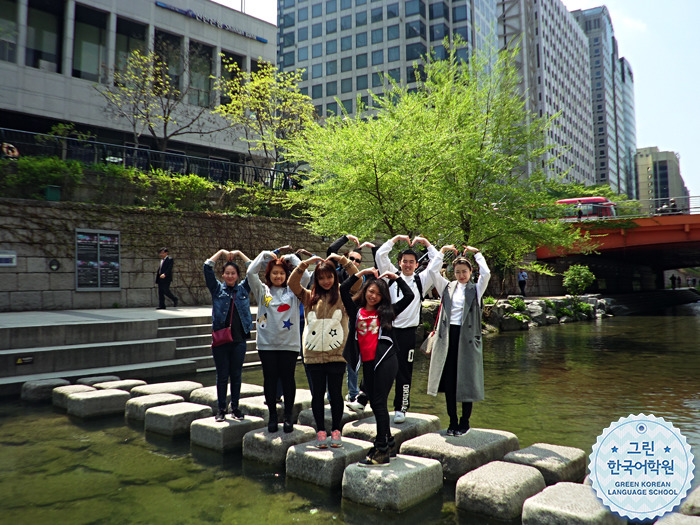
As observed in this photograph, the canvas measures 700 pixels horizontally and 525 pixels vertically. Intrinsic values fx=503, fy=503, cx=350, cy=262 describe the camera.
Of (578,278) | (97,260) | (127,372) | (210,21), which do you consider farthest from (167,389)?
(210,21)

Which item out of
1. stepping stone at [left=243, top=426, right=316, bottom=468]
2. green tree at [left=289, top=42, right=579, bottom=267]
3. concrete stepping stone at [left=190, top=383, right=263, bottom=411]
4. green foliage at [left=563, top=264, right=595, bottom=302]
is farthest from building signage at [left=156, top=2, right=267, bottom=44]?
stepping stone at [left=243, top=426, right=316, bottom=468]

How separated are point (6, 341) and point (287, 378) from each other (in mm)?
6369

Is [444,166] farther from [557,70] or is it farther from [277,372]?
[557,70]

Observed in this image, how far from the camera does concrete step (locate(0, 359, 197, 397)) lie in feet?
26.1

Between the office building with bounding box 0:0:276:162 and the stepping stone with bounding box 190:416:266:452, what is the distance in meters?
24.2

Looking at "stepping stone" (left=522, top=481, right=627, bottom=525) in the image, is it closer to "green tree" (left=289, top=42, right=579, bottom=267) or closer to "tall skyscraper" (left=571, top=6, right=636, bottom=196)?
"green tree" (left=289, top=42, right=579, bottom=267)

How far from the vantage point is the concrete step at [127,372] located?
26.1 feet

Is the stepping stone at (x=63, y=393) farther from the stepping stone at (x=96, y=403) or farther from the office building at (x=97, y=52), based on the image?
the office building at (x=97, y=52)

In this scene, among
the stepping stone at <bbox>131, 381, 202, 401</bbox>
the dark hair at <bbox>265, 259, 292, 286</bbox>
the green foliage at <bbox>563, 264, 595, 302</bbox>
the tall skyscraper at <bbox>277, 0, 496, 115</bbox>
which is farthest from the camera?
the tall skyscraper at <bbox>277, 0, 496, 115</bbox>

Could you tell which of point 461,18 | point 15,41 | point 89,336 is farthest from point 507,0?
point 89,336

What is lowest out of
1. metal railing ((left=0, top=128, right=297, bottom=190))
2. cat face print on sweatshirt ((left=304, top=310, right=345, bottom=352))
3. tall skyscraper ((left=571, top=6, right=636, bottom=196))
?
cat face print on sweatshirt ((left=304, top=310, right=345, bottom=352))

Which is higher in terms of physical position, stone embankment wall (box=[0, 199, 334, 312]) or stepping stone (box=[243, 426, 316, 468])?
stone embankment wall (box=[0, 199, 334, 312])

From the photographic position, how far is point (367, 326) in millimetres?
4680

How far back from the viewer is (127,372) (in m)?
9.19
